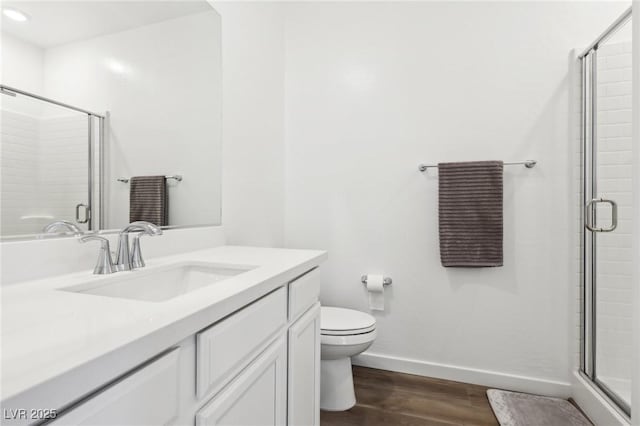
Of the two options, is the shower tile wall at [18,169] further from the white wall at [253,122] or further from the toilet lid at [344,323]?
the toilet lid at [344,323]

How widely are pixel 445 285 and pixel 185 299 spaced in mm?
1668

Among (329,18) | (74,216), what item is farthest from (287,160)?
(74,216)

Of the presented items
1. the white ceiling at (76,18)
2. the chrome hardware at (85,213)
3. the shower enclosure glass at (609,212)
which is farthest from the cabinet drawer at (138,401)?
the shower enclosure glass at (609,212)

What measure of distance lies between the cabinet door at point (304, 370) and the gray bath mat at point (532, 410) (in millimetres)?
942

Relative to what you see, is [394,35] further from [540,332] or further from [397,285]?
[540,332]

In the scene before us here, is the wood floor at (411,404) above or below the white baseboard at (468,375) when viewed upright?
below

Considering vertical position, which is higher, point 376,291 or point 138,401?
point 138,401

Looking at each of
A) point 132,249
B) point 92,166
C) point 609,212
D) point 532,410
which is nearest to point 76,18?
point 92,166

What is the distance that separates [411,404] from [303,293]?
1050mm

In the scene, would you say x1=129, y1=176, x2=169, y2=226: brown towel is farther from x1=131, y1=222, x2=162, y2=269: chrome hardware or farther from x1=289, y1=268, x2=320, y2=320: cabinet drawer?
x1=289, y1=268, x2=320, y2=320: cabinet drawer

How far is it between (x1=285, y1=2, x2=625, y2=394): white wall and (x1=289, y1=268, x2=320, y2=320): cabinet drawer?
3.00 feet

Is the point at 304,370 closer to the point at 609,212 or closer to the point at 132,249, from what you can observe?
the point at 132,249

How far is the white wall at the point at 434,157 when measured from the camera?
180cm

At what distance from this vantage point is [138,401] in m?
0.48
